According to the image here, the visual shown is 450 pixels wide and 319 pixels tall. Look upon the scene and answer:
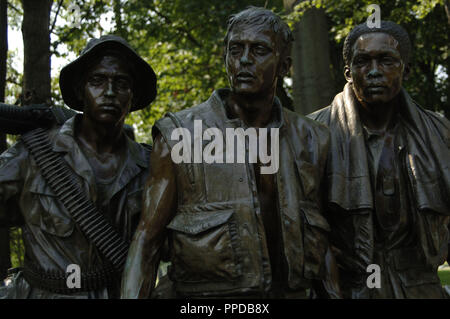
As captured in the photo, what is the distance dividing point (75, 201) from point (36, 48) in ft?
11.8

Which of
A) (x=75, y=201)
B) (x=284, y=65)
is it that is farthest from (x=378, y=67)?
(x=75, y=201)

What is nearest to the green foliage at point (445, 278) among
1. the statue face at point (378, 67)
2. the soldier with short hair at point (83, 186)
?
the statue face at point (378, 67)

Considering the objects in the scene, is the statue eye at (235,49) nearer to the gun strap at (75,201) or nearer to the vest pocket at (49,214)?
the gun strap at (75,201)

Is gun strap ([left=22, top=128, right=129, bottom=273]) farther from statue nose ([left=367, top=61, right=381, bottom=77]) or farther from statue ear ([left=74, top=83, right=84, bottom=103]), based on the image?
statue nose ([left=367, top=61, right=381, bottom=77])

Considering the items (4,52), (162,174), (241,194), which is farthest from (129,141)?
(4,52)

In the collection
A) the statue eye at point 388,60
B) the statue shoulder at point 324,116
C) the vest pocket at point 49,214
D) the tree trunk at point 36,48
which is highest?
the tree trunk at point 36,48

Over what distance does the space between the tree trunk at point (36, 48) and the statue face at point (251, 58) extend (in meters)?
3.94

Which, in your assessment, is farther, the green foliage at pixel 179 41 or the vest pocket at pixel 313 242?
the green foliage at pixel 179 41

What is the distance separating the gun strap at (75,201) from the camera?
4281mm

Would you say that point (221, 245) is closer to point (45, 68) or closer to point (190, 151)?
point (190, 151)

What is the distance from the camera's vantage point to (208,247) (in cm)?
368

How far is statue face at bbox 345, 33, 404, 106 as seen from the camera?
4.54 m

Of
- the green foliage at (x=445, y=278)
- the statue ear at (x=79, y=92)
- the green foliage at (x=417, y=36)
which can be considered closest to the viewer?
the statue ear at (x=79, y=92)
